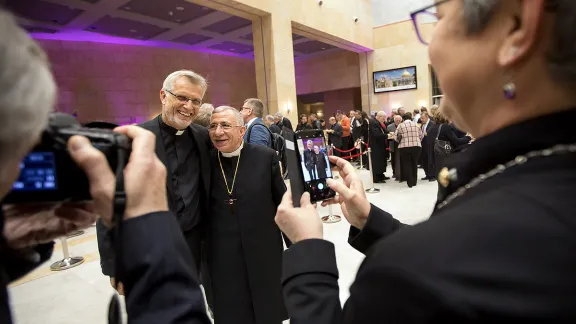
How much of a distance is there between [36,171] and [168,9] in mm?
12551

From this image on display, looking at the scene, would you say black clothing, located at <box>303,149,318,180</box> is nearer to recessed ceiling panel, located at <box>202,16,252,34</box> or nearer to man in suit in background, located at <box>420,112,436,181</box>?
man in suit in background, located at <box>420,112,436,181</box>

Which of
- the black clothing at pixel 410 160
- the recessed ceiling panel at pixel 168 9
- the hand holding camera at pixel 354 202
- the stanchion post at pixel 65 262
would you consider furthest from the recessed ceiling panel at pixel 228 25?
the hand holding camera at pixel 354 202

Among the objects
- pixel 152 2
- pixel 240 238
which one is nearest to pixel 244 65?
pixel 152 2

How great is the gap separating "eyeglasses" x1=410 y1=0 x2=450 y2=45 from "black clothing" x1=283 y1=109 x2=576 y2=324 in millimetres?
288

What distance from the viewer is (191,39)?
15.6m

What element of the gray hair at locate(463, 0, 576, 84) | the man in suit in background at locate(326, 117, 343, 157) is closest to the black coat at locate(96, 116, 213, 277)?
the gray hair at locate(463, 0, 576, 84)

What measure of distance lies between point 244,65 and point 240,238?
1873 centimetres

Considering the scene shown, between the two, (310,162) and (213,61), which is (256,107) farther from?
(213,61)

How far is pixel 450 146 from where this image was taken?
660 centimetres

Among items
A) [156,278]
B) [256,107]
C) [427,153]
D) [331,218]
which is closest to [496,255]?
[156,278]

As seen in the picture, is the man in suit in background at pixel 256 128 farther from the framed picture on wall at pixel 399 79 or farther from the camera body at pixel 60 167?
the framed picture on wall at pixel 399 79

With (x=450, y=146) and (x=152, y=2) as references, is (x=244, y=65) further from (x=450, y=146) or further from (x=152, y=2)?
(x=450, y=146)

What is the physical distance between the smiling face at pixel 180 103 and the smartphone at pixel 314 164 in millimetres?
1101

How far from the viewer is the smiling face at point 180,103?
245cm
